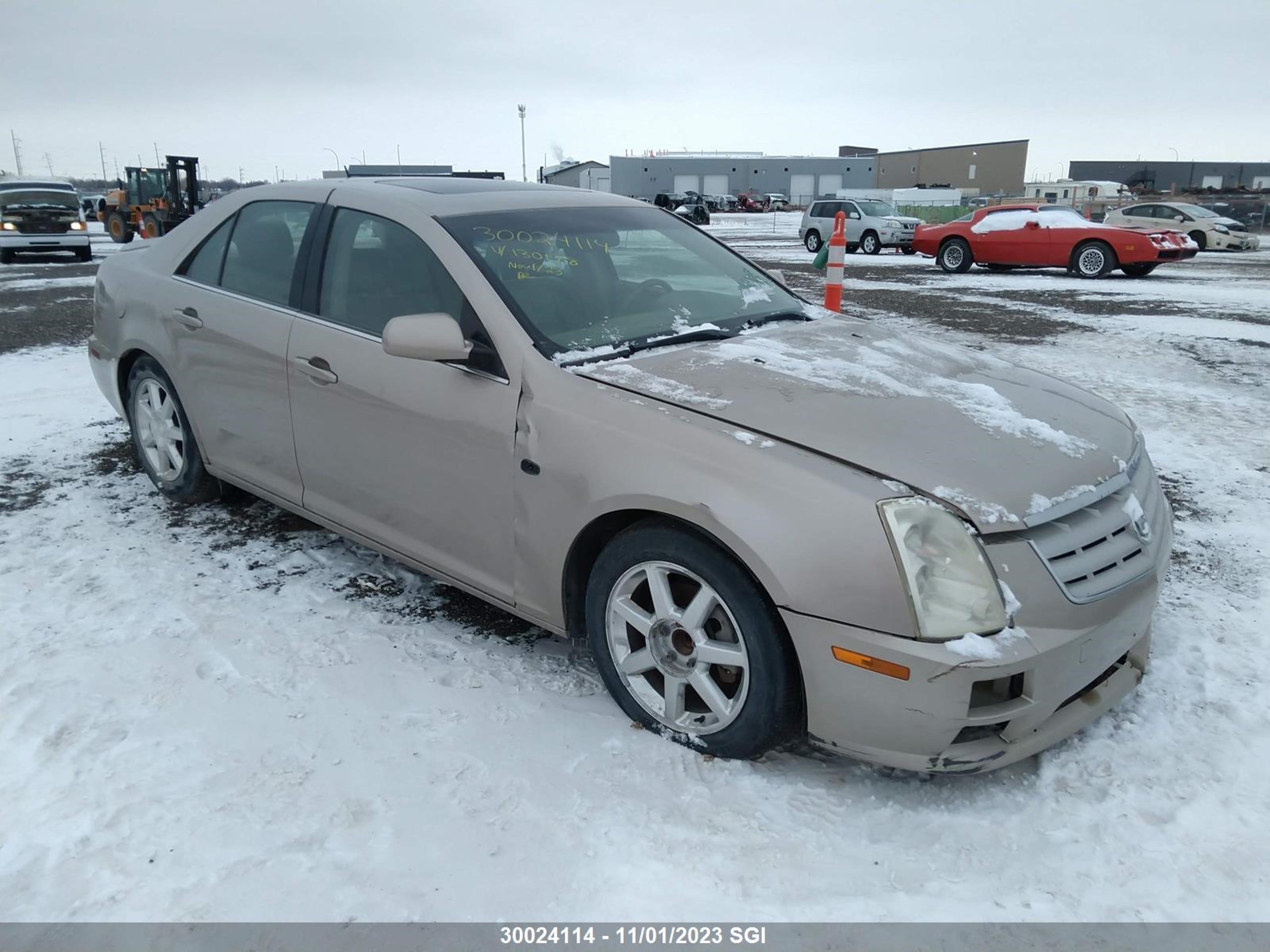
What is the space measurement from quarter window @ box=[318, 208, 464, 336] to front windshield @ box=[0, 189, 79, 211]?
21094mm

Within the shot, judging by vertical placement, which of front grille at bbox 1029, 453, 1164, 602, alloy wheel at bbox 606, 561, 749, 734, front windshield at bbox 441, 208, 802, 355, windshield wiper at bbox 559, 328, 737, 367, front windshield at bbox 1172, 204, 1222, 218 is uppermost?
front windshield at bbox 1172, 204, 1222, 218

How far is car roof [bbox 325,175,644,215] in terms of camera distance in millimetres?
3359

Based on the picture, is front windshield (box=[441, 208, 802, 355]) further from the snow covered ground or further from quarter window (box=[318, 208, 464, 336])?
the snow covered ground

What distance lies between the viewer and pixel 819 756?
2631 millimetres

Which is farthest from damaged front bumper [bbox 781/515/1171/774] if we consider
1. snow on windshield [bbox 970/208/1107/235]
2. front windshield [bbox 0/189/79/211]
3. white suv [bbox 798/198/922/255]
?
front windshield [bbox 0/189/79/211]

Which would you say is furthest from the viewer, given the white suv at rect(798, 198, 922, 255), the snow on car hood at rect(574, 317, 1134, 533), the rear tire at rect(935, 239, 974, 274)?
the white suv at rect(798, 198, 922, 255)

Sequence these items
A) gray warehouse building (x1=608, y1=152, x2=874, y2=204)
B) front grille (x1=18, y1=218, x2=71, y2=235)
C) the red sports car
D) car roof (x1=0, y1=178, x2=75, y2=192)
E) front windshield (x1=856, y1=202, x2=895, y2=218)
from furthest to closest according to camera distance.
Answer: gray warehouse building (x1=608, y1=152, x2=874, y2=204) < front windshield (x1=856, y1=202, x2=895, y2=218) < car roof (x1=0, y1=178, x2=75, y2=192) < front grille (x1=18, y1=218, x2=71, y2=235) < the red sports car

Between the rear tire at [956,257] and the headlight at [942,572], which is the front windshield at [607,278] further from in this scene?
the rear tire at [956,257]

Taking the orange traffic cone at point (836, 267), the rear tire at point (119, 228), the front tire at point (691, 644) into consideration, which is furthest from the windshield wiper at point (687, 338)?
the rear tire at point (119, 228)

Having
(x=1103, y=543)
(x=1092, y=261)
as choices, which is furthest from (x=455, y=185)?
(x=1092, y=261)

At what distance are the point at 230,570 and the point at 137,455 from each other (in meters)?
1.36

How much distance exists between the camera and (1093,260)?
54.9ft

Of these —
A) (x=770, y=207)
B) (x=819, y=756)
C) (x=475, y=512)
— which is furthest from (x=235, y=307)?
(x=770, y=207)

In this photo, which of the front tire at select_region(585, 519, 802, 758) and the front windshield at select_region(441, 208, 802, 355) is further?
the front windshield at select_region(441, 208, 802, 355)
